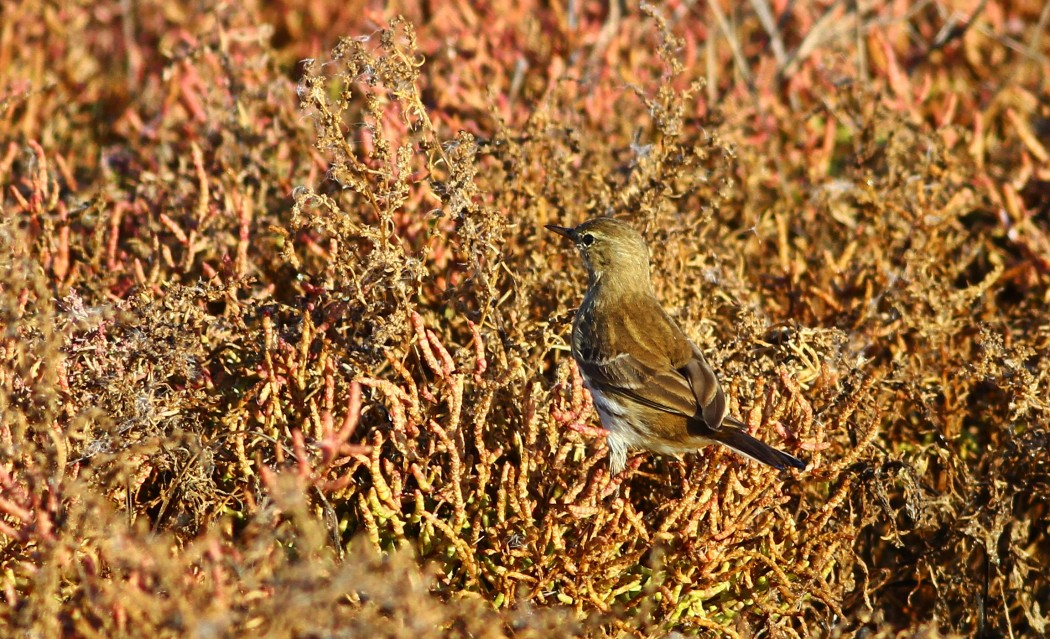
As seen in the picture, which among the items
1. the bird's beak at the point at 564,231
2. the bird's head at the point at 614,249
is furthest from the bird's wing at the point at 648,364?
the bird's beak at the point at 564,231

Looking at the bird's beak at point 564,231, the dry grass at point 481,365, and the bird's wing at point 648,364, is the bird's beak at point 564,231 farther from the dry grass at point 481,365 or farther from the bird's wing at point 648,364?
the bird's wing at point 648,364

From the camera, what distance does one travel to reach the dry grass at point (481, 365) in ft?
12.1

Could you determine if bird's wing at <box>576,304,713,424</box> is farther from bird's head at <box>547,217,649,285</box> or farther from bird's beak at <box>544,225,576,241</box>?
bird's beak at <box>544,225,576,241</box>

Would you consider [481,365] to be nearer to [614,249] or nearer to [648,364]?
[648,364]

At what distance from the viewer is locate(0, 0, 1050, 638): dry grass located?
3693 mm

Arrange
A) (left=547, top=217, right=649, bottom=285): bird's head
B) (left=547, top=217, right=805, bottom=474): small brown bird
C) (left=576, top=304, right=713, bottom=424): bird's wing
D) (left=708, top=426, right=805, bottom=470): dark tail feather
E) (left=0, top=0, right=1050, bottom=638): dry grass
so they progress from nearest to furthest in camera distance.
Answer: (left=0, top=0, right=1050, bottom=638): dry grass → (left=708, top=426, right=805, bottom=470): dark tail feather → (left=547, top=217, right=805, bottom=474): small brown bird → (left=576, top=304, right=713, bottom=424): bird's wing → (left=547, top=217, right=649, bottom=285): bird's head

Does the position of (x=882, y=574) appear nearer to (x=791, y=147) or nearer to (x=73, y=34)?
(x=791, y=147)

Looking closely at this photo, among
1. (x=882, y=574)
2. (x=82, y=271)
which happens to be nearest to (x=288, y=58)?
(x=82, y=271)

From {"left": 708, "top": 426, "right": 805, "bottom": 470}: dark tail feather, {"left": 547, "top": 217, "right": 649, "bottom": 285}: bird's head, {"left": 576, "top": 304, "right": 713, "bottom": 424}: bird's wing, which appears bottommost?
{"left": 708, "top": 426, "right": 805, "bottom": 470}: dark tail feather

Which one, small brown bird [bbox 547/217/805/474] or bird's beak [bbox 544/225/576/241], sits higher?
bird's beak [bbox 544/225/576/241]

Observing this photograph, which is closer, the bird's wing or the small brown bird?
the small brown bird

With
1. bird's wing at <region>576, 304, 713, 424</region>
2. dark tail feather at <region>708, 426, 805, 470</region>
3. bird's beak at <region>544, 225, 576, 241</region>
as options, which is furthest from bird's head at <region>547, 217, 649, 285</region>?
dark tail feather at <region>708, 426, 805, 470</region>

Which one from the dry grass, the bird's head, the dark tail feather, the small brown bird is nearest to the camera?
the dry grass

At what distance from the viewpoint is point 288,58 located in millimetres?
7883
